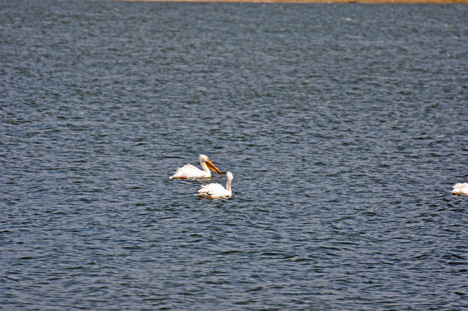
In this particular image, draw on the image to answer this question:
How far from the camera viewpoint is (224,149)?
3650cm

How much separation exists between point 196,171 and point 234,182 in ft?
5.97

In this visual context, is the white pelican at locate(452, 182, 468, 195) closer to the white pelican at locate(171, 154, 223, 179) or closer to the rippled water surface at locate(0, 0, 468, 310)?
the rippled water surface at locate(0, 0, 468, 310)

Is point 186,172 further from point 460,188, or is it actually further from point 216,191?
point 460,188

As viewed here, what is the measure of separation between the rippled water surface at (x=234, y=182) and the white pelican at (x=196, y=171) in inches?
14.3

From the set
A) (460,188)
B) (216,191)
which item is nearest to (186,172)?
(216,191)

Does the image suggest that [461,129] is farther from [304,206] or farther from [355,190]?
[304,206]

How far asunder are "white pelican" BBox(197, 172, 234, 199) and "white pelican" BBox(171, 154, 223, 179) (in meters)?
2.31

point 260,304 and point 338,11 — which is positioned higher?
point 338,11

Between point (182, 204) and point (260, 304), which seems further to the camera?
point (182, 204)

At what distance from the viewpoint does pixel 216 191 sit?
2908 cm

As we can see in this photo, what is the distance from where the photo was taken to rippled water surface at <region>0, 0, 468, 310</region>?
21.2 metres

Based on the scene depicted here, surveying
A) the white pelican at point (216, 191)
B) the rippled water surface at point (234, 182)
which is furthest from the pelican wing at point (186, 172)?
the white pelican at point (216, 191)

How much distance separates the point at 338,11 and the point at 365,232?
11361 centimetres

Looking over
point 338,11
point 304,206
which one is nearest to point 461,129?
point 304,206
